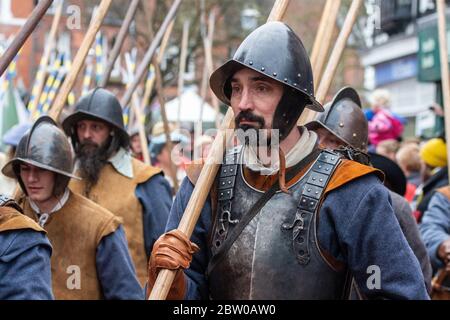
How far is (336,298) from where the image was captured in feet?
12.8

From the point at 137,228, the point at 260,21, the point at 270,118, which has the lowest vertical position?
the point at 137,228

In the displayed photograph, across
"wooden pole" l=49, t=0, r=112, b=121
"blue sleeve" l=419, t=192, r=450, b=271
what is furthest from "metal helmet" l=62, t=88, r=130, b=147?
"blue sleeve" l=419, t=192, r=450, b=271

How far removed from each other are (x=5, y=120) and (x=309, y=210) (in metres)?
9.25

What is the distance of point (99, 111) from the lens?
22.8 ft

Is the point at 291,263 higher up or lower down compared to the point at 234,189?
lower down

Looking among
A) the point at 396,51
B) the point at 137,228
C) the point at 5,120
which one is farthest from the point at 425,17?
the point at 137,228

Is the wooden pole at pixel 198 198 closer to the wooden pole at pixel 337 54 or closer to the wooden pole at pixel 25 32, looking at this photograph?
the wooden pole at pixel 25 32

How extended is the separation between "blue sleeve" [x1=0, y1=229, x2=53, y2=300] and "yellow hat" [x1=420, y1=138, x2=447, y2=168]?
4.99 m

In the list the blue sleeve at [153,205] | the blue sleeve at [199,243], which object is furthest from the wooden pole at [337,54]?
the blue sleeve at [153,205]

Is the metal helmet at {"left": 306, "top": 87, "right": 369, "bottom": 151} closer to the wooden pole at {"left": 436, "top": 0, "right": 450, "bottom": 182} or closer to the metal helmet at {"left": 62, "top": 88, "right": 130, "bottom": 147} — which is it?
the wooden pole at {"left": 436, "top": 0, "right": 450, "bottom": 182}

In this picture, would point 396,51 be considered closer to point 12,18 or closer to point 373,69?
point 373,69

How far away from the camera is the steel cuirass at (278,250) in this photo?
3.84 m

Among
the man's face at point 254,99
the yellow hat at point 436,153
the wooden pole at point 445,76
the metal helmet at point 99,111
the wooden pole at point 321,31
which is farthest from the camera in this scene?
the yellow hat at point 436,153

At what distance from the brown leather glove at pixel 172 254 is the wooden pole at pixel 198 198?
1.4 inches
